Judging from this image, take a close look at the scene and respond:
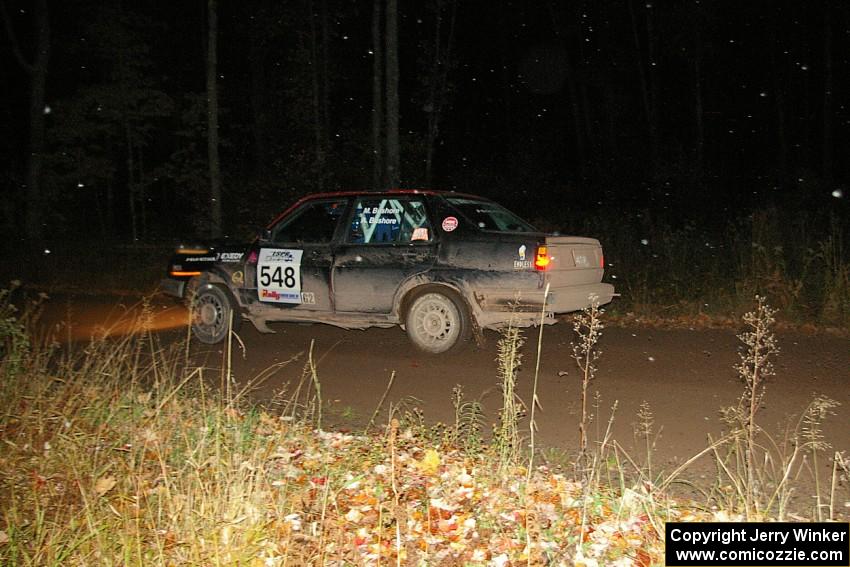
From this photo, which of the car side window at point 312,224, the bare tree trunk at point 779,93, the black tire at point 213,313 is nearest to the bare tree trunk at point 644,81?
the bare tree trunk at point 779,93

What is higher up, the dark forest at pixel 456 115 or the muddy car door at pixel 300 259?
the dark forest at pixel 456 115

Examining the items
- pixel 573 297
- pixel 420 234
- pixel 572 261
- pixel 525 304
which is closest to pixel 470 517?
pixel 525 304

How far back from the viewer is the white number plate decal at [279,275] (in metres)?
9.45

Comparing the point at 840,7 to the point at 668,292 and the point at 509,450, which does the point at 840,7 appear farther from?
the point at 509,450

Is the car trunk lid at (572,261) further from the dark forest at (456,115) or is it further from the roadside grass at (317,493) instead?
the dark forest at (456,115)

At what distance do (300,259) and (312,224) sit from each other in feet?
1.51

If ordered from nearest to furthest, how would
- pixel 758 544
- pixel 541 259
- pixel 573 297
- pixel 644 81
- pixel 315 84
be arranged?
pixel 758 544 < pixel 541 259 < pixel 573 297 < pixel 315 84 < pixel 644 81

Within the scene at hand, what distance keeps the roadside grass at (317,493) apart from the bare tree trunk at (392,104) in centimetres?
1239

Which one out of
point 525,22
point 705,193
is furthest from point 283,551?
point 525,22

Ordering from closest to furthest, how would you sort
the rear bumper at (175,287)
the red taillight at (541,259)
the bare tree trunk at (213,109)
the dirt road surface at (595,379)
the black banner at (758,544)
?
the black banner at (758,544)
the dirt road surface at (595,379)
the red taillight at (541,259)
the rear bumper at (175,287)
the bare tree trunk at (213,109)

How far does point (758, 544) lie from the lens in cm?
359

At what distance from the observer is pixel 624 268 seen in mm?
13750

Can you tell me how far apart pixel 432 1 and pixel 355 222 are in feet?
61.5

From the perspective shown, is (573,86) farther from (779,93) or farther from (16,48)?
(16,48)
